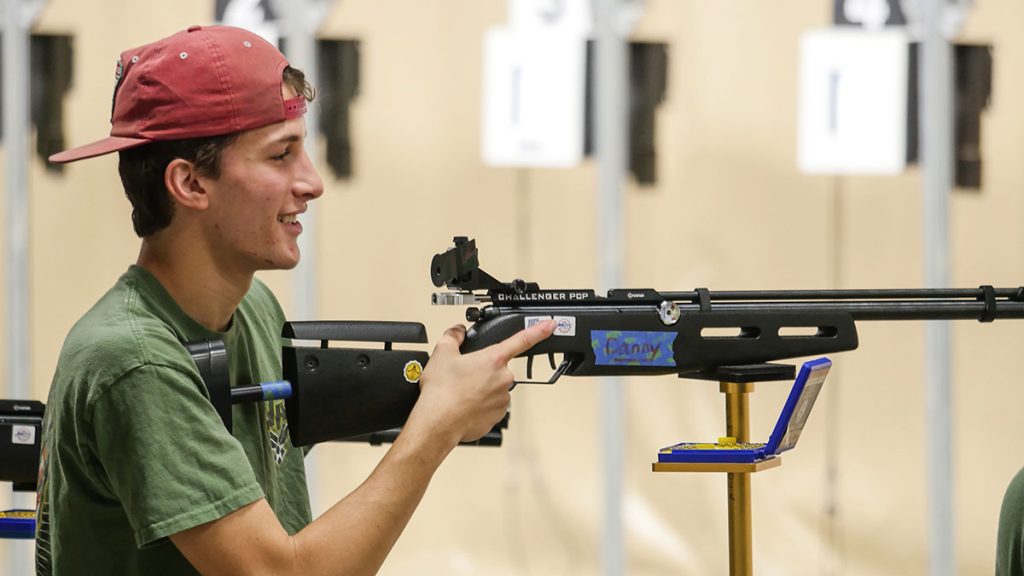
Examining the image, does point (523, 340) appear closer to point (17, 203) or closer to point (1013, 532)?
point (1013, 532)

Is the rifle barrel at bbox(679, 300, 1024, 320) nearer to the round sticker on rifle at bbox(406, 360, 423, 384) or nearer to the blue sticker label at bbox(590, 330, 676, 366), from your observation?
the blue sticker label at bbox(590, 330, 676, 366)

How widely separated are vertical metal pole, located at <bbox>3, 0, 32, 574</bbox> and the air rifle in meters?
2.35

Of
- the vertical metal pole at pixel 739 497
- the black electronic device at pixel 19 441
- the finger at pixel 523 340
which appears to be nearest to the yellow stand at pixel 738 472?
the vertical metal pole at pixel 739 497

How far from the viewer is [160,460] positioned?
42.5 inches

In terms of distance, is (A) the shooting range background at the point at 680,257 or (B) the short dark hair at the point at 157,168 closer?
(B) the short dark hair at the point at 157,168

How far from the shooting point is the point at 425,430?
125 cm

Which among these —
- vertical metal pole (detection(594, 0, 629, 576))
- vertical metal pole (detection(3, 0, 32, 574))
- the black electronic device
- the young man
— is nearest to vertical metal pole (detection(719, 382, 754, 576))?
the young man

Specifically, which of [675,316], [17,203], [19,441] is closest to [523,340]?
[675,316]

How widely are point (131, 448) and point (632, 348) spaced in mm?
766

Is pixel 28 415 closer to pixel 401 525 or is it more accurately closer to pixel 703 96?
pixel 401 525

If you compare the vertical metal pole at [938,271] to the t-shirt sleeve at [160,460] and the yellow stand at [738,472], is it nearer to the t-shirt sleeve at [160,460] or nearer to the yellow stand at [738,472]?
the yellow stand at [738,472]

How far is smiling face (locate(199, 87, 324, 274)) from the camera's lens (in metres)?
1.23

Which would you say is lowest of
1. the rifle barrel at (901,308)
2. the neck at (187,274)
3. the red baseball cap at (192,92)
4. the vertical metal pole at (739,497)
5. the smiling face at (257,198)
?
the vertical metal pole at (739,497)

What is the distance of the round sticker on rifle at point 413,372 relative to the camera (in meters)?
1.41
